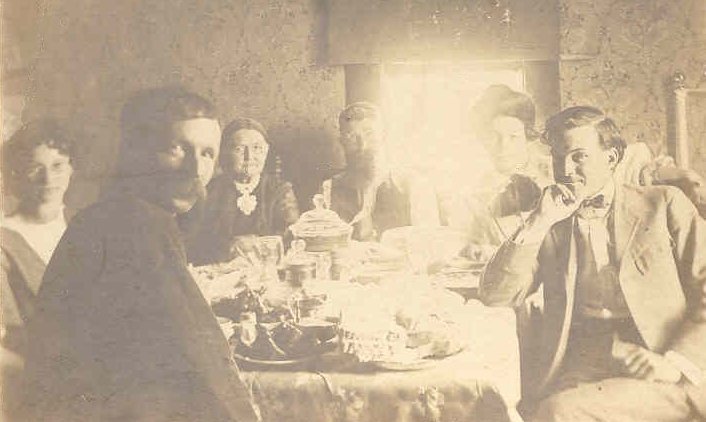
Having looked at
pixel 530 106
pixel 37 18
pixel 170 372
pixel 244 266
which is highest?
pixel 37 18

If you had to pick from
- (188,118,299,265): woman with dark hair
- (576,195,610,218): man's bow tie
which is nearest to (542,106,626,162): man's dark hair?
(576,195,610,218): man's bow tie

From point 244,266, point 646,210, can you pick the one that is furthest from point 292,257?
point 646,210

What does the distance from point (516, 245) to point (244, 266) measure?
4.74ft

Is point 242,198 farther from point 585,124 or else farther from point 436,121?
point 585,124

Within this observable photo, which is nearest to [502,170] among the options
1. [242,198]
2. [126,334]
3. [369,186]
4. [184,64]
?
[369,186]

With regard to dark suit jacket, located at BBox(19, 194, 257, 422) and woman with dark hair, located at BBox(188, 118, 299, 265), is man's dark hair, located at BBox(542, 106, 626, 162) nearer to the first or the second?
woman with dark hair, located at BBox(188, 118, 299, 265)

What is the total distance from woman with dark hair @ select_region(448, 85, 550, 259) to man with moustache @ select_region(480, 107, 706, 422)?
0.08 m

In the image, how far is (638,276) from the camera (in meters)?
4.58

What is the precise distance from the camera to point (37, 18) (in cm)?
474

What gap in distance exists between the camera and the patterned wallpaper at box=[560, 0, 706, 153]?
469 centimetres

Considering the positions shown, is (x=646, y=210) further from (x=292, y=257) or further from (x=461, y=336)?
(x=292, y=257)

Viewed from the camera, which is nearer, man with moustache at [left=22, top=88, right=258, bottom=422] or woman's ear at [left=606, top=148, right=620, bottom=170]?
man with moustache at [left=22, top=88, right=258, bottom=422]

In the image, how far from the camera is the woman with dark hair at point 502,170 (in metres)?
4.64

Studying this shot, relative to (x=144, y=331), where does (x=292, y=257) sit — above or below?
above
